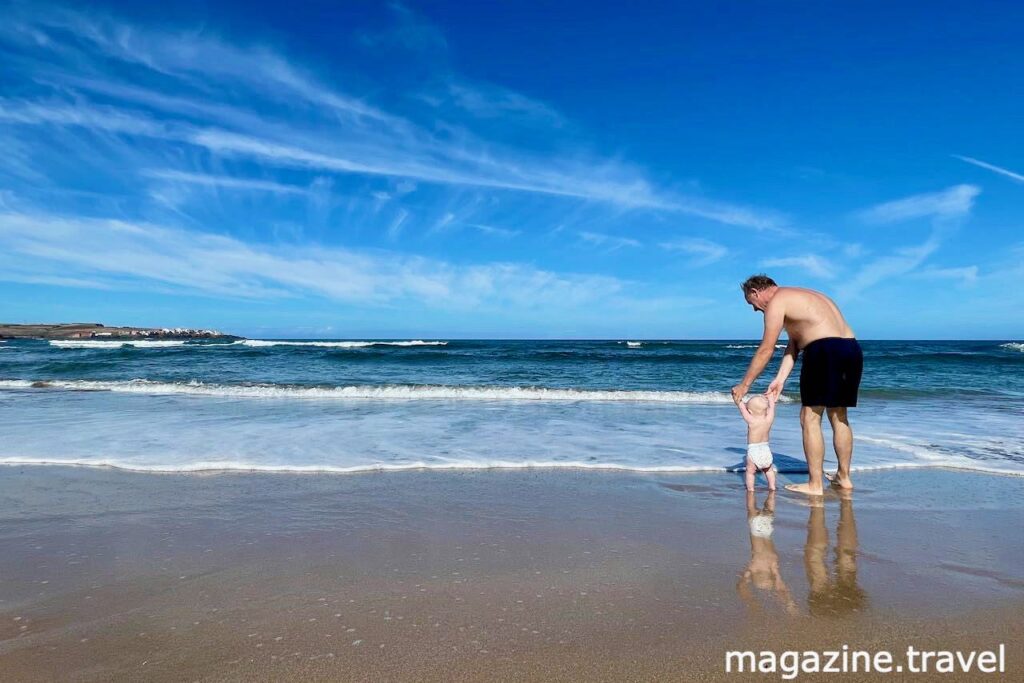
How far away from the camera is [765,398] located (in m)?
4.39

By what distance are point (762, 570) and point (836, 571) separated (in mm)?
358

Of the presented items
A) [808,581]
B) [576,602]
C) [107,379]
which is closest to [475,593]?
[576,602]

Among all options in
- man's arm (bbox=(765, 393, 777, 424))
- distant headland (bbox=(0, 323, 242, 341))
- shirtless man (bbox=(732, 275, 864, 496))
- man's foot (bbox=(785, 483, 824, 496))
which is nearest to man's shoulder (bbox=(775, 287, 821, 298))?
shirtless man (bbox=(732, 275, 864, 496))

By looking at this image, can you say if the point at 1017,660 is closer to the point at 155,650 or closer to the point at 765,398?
the point at 765,398

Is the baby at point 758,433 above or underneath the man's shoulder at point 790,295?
underneath

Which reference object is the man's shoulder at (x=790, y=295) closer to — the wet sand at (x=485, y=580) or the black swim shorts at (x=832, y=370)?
the black swim shorts at (x=832, y=370)

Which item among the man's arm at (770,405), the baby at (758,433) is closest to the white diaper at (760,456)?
the baby at (758,433)

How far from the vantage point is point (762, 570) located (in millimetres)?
3012

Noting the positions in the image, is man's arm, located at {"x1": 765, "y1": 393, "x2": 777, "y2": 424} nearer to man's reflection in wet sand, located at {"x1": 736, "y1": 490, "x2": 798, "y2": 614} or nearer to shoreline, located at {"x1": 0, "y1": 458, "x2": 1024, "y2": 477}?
man's reflection in wet sand, located at {"x1": 736, "y1": 490, "x2": 798, "y2": 614}

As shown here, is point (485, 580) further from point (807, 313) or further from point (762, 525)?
point (807, 313)

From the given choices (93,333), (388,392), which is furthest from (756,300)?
(93,333)

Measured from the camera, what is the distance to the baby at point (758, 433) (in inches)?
172

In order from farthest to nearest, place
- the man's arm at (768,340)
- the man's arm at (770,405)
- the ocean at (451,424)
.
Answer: the ocean at (451,424) → the man's arm at (770,405) → the man's arm at (768,340)

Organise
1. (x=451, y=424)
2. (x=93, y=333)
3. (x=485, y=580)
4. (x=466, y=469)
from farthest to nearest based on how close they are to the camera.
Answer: (x=93, y=333) → (x=451, y=424) → (x=466, y=469) → (x=485, y=580)
